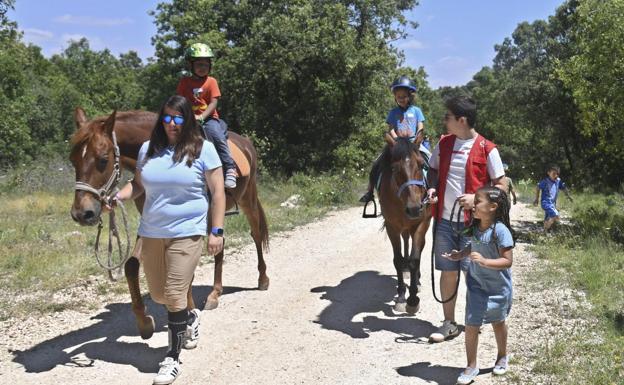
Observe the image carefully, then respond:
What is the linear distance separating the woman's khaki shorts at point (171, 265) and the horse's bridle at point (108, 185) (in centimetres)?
74

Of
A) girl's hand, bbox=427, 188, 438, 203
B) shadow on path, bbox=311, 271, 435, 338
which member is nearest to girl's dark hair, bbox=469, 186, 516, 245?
girl's hand, bbox=427, 188, 438, 203

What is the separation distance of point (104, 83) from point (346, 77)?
42.8 metres

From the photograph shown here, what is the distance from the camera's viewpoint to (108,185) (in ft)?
16.1

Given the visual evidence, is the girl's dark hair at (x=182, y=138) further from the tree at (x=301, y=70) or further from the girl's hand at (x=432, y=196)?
the tree at (x=301, y=70)

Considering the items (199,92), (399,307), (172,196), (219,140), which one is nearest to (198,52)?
(199,92)

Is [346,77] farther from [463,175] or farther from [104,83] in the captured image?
[104,83]

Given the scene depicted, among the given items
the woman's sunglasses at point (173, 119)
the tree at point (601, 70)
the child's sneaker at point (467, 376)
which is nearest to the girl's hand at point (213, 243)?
the woman's sunglasses at point (173, 119)

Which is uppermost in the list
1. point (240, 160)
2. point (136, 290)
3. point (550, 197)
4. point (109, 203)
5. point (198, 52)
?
point (198, 52)

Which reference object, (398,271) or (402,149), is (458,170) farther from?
(398,271)

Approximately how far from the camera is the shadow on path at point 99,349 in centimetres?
500

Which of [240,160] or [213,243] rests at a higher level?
[240,160]

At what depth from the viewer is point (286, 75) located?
69.7 feet

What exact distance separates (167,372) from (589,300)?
16.3 feet

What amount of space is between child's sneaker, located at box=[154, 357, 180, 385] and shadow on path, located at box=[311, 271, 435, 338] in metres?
1.97
